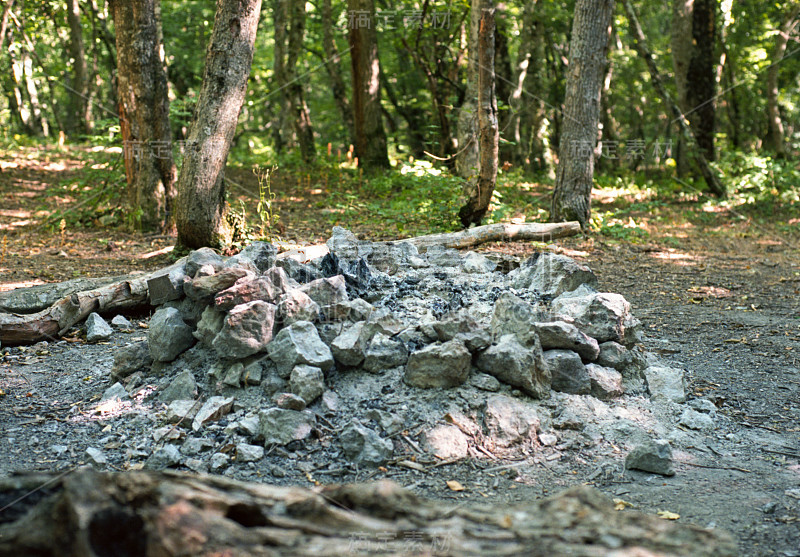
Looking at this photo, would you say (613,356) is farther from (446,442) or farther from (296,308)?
(296,308)

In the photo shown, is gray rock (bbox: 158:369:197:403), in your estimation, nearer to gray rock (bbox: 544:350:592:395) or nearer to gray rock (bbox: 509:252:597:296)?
gray rock (bbox: 544:350:592:395)

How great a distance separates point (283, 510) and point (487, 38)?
6.56m

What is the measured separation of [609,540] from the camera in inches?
68.9

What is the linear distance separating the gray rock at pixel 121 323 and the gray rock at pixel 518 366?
311 cm

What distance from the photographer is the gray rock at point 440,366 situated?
138 inches

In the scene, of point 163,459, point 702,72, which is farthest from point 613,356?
point 702,72

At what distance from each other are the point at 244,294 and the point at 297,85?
33.0ft

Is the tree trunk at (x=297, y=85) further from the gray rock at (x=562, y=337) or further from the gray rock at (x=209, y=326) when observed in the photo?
the gray rock at (x=562, y=337)

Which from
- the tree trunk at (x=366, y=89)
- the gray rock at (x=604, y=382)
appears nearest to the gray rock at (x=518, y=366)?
the gray rock at (x=604, y=382)

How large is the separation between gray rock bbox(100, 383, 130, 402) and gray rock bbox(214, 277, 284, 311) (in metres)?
0.74

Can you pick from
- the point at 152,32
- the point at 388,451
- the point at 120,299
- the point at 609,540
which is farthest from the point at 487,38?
the point at 609,540

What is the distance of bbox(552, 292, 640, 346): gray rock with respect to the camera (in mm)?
4023

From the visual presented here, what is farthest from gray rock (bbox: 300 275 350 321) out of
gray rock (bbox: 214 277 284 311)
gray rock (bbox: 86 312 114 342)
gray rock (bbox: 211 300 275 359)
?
gray rock (bbox: 86 312 114 342)

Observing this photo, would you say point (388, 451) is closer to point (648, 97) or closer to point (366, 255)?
point (366, 255)
